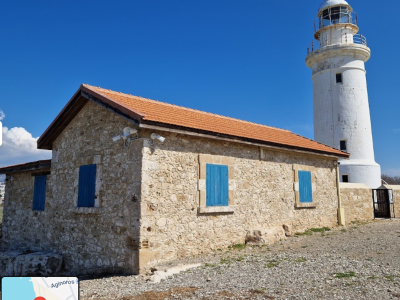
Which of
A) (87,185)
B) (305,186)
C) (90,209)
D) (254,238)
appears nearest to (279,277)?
(254,238)

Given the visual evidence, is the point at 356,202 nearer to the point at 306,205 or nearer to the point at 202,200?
the point at 306,205

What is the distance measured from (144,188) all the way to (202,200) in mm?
1697

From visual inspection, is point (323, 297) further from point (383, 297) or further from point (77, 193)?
point (77, 193)

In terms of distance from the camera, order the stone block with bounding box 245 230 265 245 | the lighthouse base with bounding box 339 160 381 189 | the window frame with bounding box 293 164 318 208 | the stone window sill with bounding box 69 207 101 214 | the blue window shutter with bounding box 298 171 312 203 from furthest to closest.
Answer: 1. the lighthouse base with bounding box 339 160 381 189
2. the blue window shutter with bounding box 298 171 312 203
3. the window frame with bounding box 293 164 318 208
4. the stone block with bounding box 245 230 265 245
5. the stone window sill with bounding box 69 207 101 214

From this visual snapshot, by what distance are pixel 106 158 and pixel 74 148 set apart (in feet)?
5.65

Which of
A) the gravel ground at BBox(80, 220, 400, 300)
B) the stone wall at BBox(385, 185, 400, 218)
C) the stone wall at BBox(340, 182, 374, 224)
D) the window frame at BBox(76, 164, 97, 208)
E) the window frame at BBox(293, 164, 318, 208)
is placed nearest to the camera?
the gravel ground at BBox(80, 220, 400, 300)

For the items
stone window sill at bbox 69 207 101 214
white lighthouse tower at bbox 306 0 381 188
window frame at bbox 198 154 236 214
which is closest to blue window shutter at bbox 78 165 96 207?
stone window sill at bbox 69 207 101 214

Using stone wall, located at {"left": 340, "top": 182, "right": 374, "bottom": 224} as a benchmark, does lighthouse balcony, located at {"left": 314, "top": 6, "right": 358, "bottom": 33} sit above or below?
above

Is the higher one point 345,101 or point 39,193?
point 345,101

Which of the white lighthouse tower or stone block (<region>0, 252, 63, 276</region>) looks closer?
stone block (<region>0, 252, 63, 276</region>)

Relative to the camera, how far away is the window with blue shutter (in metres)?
8.43

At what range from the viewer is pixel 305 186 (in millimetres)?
11531

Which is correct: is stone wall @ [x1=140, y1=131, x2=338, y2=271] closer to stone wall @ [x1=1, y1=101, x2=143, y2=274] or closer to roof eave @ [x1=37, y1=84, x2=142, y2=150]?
stone wall @ [x1=1, y1=101, x2=143, y2=274]

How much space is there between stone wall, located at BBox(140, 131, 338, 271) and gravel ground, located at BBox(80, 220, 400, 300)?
0.53 m
